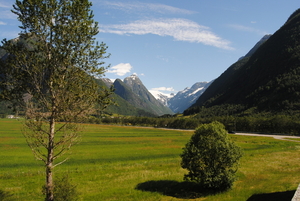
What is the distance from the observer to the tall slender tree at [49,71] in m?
15.1

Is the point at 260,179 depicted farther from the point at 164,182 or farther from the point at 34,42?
the point at 34,42

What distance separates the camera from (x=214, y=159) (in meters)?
21.7

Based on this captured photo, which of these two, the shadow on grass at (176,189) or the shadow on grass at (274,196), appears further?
the shadow on grass at (176,189)

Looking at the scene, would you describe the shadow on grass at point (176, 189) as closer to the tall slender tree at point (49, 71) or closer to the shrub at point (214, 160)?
the shrub at point (214, 160)

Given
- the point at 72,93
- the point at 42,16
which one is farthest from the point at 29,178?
the point at 42,16

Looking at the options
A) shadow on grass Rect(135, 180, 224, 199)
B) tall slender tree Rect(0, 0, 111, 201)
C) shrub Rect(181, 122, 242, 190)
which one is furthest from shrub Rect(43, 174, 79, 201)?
shrub Rect(181, 122, 242, 190)

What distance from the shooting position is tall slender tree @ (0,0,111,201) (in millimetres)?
15094

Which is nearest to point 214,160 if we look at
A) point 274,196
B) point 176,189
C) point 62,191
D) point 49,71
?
point 274,196

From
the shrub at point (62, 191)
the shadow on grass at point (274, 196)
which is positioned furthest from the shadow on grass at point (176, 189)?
the shrub at point (62, 191)

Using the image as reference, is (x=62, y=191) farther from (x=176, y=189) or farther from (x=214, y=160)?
(x=214, y=160)

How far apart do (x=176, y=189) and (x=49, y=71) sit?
62.0 feet

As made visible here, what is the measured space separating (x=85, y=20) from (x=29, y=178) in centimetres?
2465

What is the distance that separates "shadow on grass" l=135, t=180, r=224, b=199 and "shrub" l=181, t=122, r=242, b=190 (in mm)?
1096

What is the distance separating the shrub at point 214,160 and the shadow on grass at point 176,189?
1.10 m
